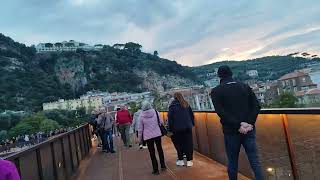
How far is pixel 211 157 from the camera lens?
10.7 m

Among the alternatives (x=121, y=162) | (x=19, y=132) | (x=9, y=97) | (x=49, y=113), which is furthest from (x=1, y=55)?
(x=121, y=162)

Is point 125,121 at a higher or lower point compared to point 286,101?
lower

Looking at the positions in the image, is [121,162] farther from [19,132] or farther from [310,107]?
[19,132]

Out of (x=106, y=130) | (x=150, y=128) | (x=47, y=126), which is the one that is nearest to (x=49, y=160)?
(x=150, y=128)

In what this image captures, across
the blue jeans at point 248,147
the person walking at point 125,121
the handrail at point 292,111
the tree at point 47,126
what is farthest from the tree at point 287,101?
the tree at point 47,126

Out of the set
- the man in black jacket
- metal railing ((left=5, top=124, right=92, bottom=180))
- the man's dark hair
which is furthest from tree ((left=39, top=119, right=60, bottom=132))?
the man in black jacket

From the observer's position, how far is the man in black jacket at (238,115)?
571 centimetres

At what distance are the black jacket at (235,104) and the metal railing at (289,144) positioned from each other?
422mm

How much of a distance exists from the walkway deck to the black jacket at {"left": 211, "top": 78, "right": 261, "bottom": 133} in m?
2.31

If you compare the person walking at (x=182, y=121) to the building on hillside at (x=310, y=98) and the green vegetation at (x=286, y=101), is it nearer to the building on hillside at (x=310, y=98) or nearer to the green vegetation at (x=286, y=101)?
the green vegetation at (x=286, y=101)

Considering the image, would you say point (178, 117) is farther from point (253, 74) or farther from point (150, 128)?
point (253, 74)

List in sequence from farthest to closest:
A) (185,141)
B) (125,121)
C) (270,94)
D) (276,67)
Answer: (276,67) < (125,121) < (185,141) < (270,94)

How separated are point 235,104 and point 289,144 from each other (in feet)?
2.74

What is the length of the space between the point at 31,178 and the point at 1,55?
191 metres
